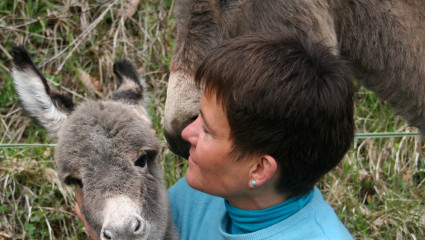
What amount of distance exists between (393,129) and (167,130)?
279 cm

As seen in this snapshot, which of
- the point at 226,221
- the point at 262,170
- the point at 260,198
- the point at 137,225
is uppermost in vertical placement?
the point at 262,170

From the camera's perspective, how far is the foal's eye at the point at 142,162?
2295 millimetres

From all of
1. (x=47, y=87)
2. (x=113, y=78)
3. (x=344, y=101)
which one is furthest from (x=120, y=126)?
(x=113, y=78)

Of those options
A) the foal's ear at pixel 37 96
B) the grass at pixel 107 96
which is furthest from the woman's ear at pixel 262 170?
the grass at pixel 107 96

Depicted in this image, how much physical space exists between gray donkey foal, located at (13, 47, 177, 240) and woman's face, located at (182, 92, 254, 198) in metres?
0.32

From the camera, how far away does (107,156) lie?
2.19m

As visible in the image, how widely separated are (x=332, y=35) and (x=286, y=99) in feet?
2.64

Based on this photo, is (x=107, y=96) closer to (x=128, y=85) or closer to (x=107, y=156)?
(x=128, y=85)

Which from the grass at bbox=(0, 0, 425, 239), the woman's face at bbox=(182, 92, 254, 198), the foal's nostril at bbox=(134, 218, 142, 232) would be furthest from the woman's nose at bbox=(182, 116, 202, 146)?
the grass at bbox=(0, 0, 425, 239)

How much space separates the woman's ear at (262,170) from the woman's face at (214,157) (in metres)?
0.02

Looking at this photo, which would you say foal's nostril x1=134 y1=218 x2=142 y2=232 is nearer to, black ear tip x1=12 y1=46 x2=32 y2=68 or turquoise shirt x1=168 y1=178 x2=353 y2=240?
turquoise shirt x1=168 y1=178 x2=353 y2=240

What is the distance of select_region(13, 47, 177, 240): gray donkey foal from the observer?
82.5 inches

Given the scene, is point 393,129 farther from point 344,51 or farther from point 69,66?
point 69,66

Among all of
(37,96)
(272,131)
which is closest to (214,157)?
(272,131)
